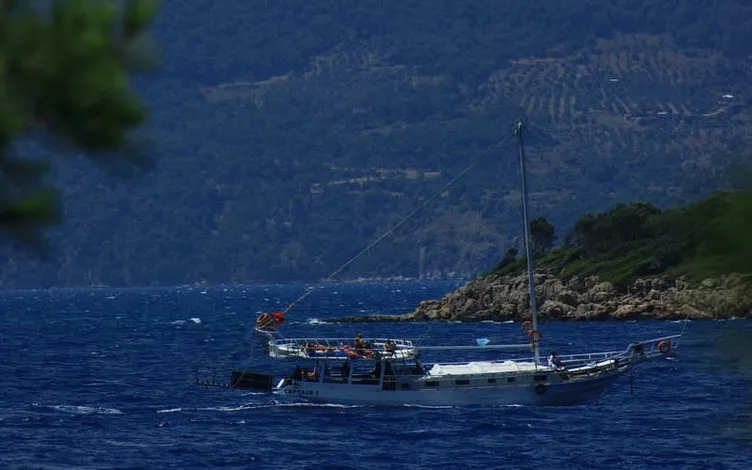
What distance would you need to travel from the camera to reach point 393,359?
221 ft

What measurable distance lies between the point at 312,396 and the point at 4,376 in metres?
29.8

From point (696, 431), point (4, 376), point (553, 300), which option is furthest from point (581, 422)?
point (553, 300)

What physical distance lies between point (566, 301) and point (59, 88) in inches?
5346

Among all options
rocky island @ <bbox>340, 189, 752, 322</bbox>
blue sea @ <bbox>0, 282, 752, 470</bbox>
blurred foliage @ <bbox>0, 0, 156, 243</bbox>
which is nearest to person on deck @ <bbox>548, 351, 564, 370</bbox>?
blue sea @ <bbox>0, 282, 752, 470</bbox>

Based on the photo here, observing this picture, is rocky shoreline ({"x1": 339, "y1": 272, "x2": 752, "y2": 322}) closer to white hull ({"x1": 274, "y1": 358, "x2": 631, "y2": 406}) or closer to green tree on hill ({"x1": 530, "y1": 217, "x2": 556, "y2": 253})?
Result: green tree on hill ({"x1": 530, "y1": 217, "x2": 556, "y2": 253})

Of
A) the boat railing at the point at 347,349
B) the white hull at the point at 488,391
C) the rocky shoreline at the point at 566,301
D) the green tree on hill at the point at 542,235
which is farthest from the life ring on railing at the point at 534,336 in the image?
the green tree on hill at the point at 542,235

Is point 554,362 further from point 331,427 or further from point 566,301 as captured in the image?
point 566,301

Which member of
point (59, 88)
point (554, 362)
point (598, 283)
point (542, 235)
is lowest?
point (554, 362)

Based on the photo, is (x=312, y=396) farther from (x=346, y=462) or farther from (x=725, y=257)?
(x=725, y=257)

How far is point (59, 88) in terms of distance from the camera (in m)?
9.02

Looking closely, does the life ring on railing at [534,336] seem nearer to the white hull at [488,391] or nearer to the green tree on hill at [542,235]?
the white hull at [488,391]

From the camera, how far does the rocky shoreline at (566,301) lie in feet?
442

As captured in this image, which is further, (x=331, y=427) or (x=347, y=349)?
(x=347, y=349)

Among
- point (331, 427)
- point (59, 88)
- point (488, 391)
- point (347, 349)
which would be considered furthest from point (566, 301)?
point (59, 88)
